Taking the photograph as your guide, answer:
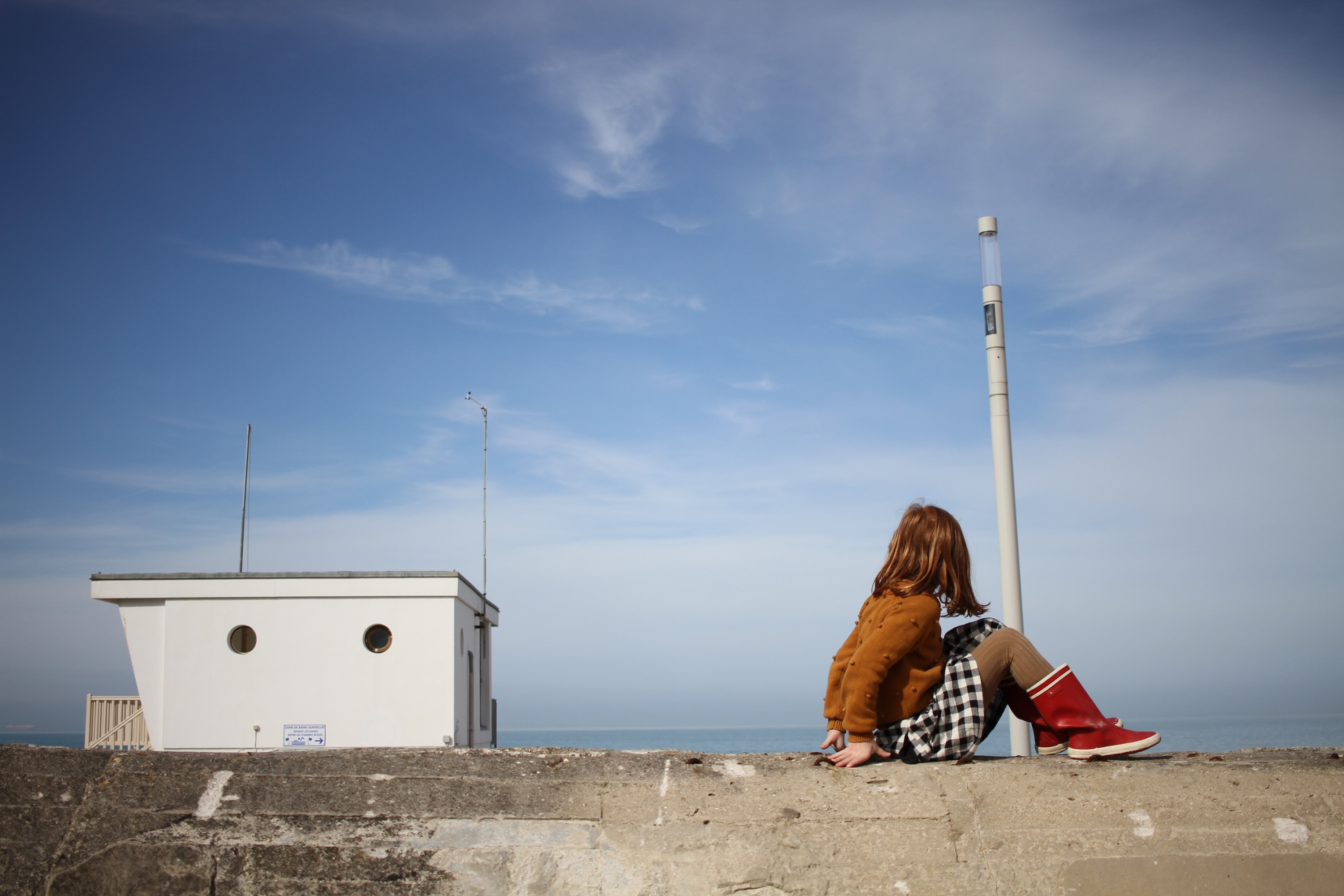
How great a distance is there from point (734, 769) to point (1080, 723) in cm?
108

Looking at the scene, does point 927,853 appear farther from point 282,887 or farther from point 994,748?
point 994,748

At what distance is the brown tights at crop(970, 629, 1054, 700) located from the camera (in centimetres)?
311

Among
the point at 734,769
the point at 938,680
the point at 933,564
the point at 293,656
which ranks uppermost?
the point at 933,564

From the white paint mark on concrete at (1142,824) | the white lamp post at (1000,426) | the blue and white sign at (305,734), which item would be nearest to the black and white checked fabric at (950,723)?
the white paint mark on concrete at (1142,824)

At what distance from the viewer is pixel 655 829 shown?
2.62 meters

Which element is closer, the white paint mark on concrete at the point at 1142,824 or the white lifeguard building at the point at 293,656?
the white paint mark on concrete at the point at 1142,824

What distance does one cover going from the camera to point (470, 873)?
2531mm

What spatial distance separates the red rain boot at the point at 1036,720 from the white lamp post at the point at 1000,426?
633 centimetres

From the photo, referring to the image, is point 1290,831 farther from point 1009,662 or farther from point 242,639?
point 242,639

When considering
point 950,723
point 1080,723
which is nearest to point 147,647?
point 950,723

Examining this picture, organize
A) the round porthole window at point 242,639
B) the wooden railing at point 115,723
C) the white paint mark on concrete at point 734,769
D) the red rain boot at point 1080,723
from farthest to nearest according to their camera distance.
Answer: the wooden railing at point 115,723
the round porthole window at point 242,639
the red rain boot at point 1080,723
the white paint mark on concrete at point 734,769

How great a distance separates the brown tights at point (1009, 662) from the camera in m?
3.11

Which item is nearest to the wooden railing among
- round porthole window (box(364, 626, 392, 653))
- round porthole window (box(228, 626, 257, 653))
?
round porthole window (box(228, 626, 257, 653))

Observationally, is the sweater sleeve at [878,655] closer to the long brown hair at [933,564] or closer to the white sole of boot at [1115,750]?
the long brown hair at [933,564]
